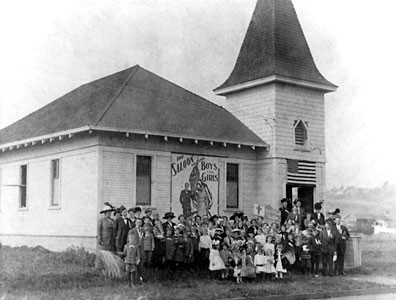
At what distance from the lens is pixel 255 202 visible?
78.1ft

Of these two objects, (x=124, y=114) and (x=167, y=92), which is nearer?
(x=124, y=114)

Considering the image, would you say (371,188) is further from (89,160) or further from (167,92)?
(89,160)

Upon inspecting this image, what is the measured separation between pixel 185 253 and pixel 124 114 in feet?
18.0

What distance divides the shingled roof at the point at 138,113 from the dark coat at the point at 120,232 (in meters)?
3.14

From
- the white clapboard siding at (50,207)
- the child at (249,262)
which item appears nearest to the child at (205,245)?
the child at (249,262)

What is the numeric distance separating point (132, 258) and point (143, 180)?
5041 mm

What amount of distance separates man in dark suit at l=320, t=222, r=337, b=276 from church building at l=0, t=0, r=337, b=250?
323 centimetres

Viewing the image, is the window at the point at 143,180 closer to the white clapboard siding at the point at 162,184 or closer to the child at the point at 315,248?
the white clapboard siding at the point at 162,184

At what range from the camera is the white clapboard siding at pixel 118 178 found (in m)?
19.3

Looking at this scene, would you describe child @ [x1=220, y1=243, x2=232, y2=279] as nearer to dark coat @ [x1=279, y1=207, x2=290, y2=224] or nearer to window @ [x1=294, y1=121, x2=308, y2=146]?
dark coat @ [x1=279, y1=207, x2=290, y2=224]

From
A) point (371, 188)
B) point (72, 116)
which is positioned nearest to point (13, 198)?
point (72, 116)

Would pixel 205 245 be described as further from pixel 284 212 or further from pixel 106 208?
pixel 284 212

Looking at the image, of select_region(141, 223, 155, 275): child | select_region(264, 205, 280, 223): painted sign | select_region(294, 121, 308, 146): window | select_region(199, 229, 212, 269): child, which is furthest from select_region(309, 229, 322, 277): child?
select_region(141, 223, 155, 275): child

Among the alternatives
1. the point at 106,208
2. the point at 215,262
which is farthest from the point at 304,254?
the point at 106,208
